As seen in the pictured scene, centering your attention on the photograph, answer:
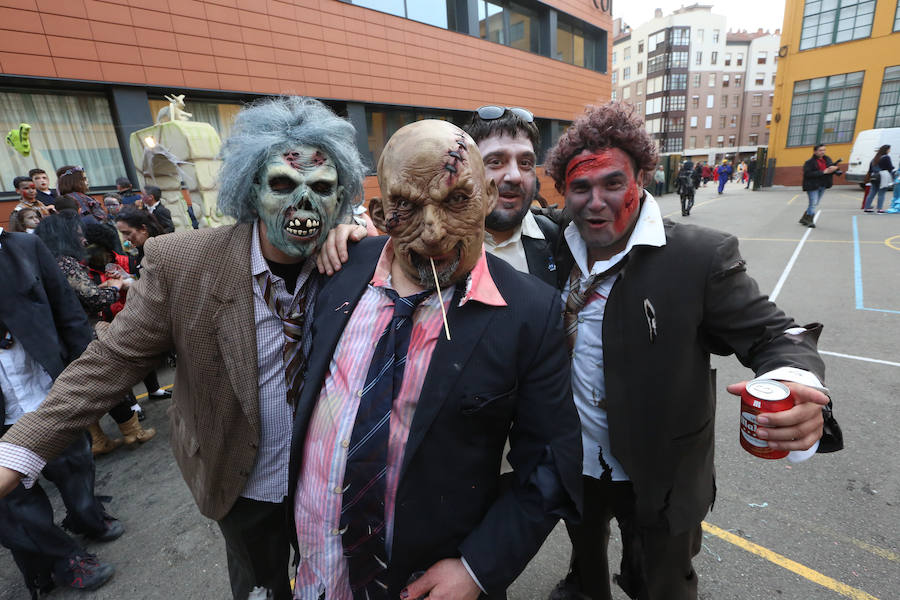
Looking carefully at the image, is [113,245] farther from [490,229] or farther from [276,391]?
[490,229]

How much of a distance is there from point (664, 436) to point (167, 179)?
8.40m

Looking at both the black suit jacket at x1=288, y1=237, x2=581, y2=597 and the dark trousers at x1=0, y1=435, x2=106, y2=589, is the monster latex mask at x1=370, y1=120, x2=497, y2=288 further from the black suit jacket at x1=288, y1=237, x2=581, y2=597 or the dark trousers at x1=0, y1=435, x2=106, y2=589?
the dark trousers at x1=0, y1=435, x2=106, y2=589

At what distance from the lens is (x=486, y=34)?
51.9 feet

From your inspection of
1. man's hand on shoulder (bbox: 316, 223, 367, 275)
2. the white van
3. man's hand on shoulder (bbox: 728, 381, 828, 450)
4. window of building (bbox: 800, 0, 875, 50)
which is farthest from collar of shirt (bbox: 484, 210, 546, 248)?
window of building (bbox: 800, 0, 875, 50)

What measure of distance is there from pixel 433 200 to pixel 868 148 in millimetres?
25387

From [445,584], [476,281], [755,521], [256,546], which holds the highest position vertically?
[476,281]

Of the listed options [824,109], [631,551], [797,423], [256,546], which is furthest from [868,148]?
[256,546]

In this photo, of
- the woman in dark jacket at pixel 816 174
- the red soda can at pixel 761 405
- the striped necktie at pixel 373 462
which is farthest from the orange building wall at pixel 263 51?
the red soda can at pixel 761 405

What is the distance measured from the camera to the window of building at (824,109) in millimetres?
22453

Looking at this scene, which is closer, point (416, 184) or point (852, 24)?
point (416, 184)

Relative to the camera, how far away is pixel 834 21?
73.9 ft

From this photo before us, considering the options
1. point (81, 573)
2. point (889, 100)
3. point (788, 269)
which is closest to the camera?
point (81, 573)

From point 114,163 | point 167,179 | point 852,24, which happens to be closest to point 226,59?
point 114,163

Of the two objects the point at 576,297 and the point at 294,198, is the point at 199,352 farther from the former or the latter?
the point at 576,297
